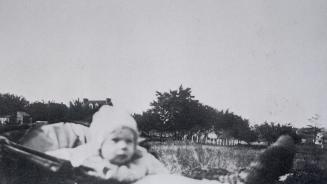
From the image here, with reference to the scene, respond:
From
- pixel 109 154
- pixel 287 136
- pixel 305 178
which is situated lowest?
pixel 305 178

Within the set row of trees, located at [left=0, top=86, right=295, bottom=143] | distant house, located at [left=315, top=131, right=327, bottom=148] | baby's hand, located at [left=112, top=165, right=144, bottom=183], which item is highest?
row of trees, located at [left=0, top=86, right=295, bottom=143]

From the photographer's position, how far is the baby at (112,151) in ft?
6.24

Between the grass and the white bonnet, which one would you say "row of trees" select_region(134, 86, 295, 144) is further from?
the white bonnet

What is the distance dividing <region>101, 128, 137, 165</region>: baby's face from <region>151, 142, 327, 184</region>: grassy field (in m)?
0.37

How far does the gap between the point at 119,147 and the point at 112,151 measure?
0.04 metres

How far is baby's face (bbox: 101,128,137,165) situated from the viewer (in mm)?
1902

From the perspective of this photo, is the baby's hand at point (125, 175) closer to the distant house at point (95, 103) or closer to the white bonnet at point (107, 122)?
the white bonnet at point (107, 122)

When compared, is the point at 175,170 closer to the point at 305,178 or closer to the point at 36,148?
the point at 36,148

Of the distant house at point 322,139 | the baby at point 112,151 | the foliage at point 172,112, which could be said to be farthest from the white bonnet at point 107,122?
the distant house at point 322,139

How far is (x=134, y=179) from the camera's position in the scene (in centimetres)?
199

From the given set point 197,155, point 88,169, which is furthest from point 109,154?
point 197,155

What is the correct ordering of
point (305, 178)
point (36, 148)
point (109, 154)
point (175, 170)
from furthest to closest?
1. point (305, 178)
2. point (175, 170)
3. point (36, 148)
4. point (109, 154)

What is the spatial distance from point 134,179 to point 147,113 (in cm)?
57

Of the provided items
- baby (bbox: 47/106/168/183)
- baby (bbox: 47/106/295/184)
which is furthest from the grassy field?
baby (bbox: 47/106/168/183)
